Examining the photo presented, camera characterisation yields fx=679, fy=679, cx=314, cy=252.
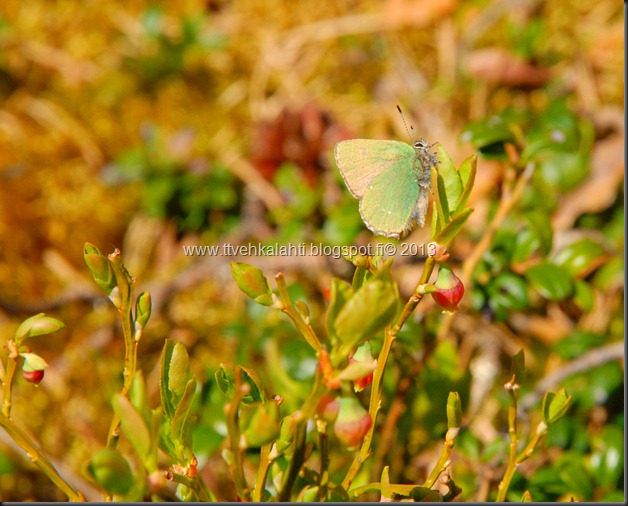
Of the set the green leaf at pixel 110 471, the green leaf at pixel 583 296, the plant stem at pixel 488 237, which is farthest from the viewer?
the green leaf at pixel 583 296

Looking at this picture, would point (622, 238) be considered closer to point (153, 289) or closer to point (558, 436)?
point (558, 436)

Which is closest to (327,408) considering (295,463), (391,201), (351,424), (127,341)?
(351,424)

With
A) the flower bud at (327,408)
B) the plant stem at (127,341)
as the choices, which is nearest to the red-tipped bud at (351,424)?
the flower bud at (327,408)

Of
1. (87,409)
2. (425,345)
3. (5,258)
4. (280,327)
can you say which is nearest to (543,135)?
(425,345)

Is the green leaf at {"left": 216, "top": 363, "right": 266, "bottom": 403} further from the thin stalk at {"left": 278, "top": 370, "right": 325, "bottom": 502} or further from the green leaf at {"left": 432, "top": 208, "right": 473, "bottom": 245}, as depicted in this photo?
the green leaf at {"left": 432, "top": 208, "right": 473, "bottom": 245}

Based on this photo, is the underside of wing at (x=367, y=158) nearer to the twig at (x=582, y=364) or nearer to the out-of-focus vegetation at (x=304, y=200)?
the out-of-focus vegetation at (x=304, y=200)

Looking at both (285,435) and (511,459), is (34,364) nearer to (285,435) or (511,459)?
(285,435)
